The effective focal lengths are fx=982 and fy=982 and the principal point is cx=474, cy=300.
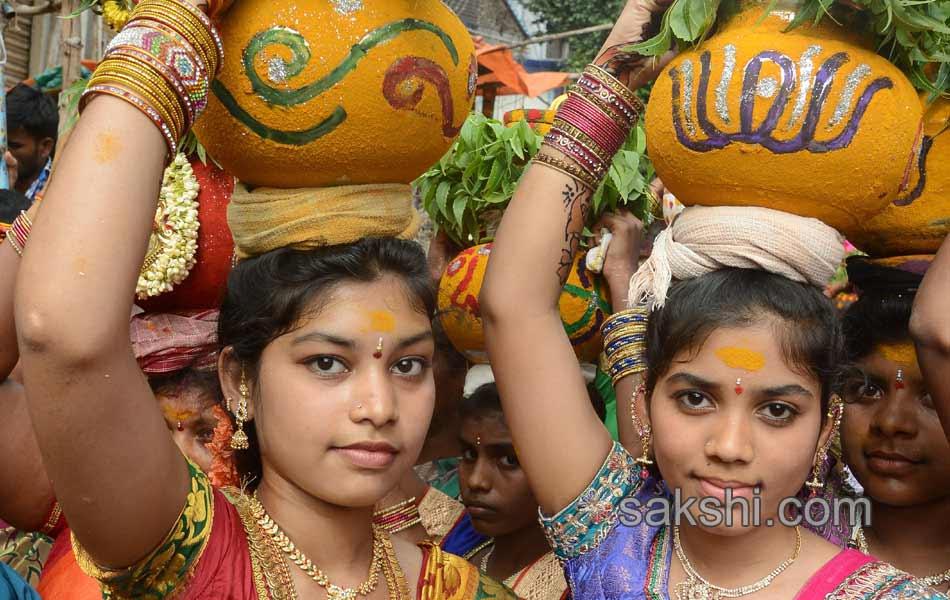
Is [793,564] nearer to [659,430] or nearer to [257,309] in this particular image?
[659,430]

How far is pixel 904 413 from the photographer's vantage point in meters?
2.69

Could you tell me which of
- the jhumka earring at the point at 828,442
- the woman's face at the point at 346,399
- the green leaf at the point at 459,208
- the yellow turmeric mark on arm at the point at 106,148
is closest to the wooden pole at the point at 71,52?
the green leaf at the point at 459,208

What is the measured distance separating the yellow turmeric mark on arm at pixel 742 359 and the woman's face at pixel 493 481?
1499 mm

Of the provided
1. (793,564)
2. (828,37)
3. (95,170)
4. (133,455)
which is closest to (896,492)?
(793,564)

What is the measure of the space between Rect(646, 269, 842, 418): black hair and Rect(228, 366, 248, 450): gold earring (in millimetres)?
996

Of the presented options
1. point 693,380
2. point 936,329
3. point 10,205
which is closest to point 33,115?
point 10,205

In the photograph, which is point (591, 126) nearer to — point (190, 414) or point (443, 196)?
point (443, 196)

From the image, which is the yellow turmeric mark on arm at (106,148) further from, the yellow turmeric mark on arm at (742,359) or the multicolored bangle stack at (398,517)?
the multicolored bangle stack at (398,517)

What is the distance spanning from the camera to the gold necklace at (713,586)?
223 cm

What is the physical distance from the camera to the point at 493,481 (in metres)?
3.70

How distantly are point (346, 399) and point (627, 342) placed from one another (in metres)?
0.82

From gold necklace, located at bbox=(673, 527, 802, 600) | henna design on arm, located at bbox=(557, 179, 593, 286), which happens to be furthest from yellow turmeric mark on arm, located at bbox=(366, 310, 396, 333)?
gold necklace, located at bbox=(673, 527, 802, 600)

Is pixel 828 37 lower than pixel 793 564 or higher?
higher

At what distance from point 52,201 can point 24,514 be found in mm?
1221
